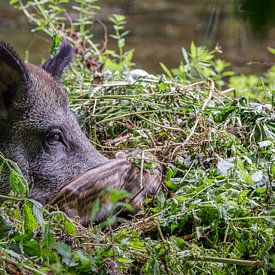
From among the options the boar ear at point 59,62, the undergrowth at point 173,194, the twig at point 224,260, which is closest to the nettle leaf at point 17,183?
the undergrowth at point 173,194

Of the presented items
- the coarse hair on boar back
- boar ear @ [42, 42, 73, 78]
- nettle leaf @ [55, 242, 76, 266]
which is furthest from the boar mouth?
boar ear @ [42, 42, 73, 78]

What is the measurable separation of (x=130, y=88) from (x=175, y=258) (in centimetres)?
190

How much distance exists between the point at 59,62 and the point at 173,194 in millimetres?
1426

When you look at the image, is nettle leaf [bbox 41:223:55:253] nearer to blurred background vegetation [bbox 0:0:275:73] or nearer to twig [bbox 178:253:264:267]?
twig [bbox 178:253:264:267]

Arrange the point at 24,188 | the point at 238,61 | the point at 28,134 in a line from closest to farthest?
the point at 24,188
the point at 28,134
the point at 238,61

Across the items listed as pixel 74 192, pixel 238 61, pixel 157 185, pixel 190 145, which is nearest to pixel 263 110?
pixel 190 145

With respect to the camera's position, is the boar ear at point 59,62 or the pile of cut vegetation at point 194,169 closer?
the pile of cut vegetation at point 194,169

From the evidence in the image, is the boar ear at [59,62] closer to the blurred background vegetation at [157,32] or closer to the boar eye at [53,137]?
the boar eye at [53,137]

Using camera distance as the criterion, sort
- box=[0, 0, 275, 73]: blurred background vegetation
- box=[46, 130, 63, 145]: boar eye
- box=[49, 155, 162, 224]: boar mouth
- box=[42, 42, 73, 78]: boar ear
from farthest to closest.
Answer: box=[0, 0, 275, 73]: blurred background vegetation < box=[42, 42, 73, 78]: boar ear < box=[46, 130, 63, 145]: boar eye < box=[49, 155, 162, 224]: boar mouth

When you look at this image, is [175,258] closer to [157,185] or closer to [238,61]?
[157,185]

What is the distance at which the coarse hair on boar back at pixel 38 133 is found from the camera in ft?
12.0

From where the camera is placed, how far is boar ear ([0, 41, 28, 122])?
366 cm

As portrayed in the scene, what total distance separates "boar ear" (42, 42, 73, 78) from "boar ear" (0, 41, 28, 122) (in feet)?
1.36

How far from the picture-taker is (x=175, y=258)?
2.44m
